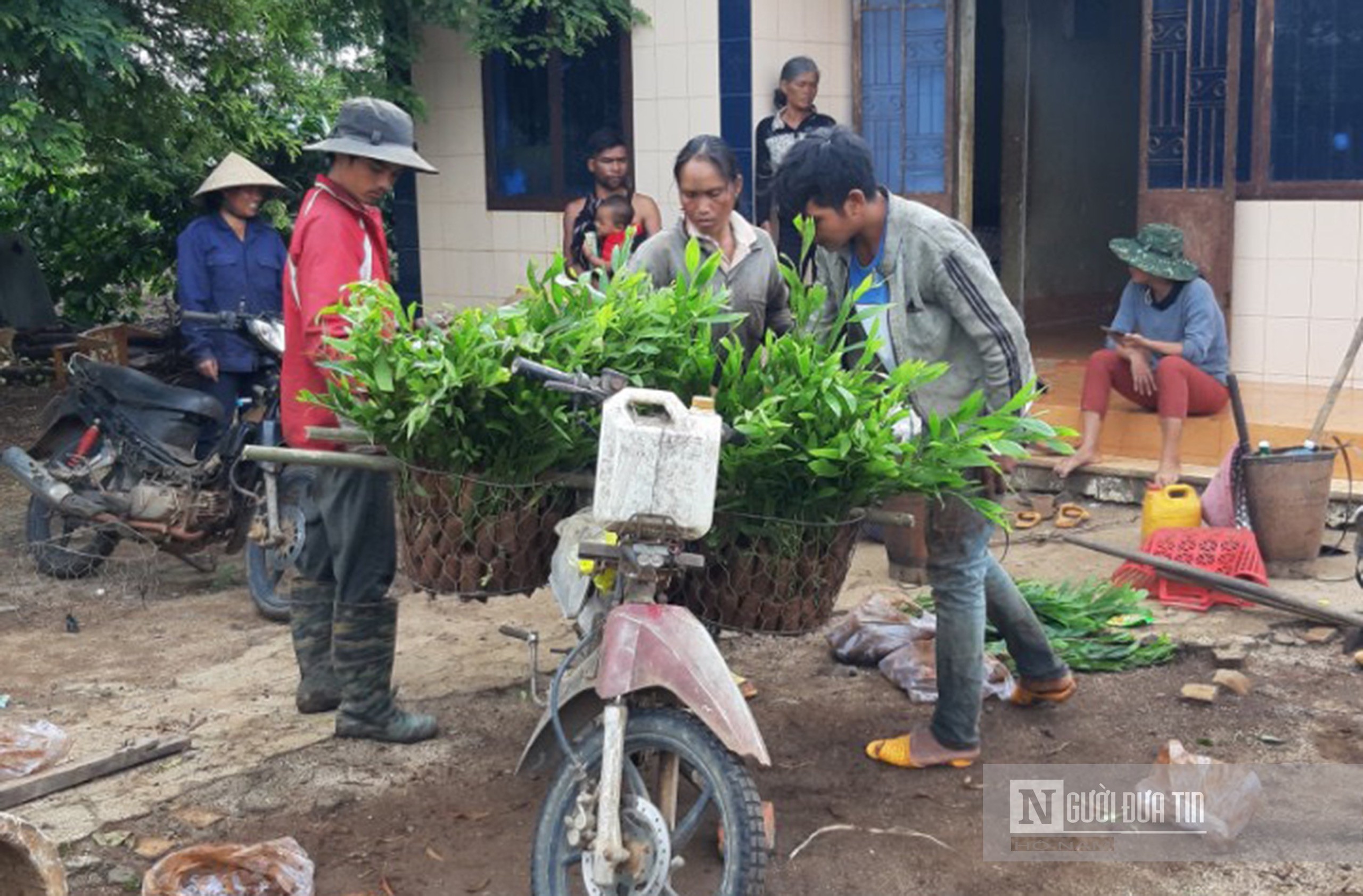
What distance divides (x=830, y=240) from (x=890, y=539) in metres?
2.60

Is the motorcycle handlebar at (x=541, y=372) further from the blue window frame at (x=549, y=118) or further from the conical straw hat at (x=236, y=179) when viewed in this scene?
the blue window frame at (x=549, y=118)

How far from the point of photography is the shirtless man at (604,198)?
29.1 ft

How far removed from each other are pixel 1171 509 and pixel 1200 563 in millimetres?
407

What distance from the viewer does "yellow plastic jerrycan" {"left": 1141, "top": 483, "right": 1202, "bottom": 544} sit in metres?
6.80

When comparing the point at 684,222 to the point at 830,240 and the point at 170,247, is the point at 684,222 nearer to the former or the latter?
the point at 830,240

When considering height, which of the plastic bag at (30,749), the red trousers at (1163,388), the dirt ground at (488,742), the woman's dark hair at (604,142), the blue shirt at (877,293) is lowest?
the dirt ground at (488,742)

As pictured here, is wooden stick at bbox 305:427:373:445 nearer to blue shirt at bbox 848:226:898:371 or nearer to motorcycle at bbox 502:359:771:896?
motorcycle at bbox 502:359:771:896

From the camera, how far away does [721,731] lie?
3.54 m

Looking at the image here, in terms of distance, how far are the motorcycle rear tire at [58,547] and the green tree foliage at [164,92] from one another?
1.64m

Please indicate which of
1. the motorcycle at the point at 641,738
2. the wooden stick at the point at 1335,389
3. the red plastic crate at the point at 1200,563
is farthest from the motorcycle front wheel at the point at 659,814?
the wooden stick at the point at 1335,389

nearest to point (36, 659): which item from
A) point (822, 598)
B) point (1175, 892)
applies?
point (822, 598)

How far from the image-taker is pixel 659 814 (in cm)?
355

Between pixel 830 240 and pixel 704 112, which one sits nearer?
pixel 830 240

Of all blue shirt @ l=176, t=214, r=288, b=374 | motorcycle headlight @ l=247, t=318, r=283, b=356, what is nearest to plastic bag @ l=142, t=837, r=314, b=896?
motorcycle headlight @ l=247, t=318, r=283, b=356
